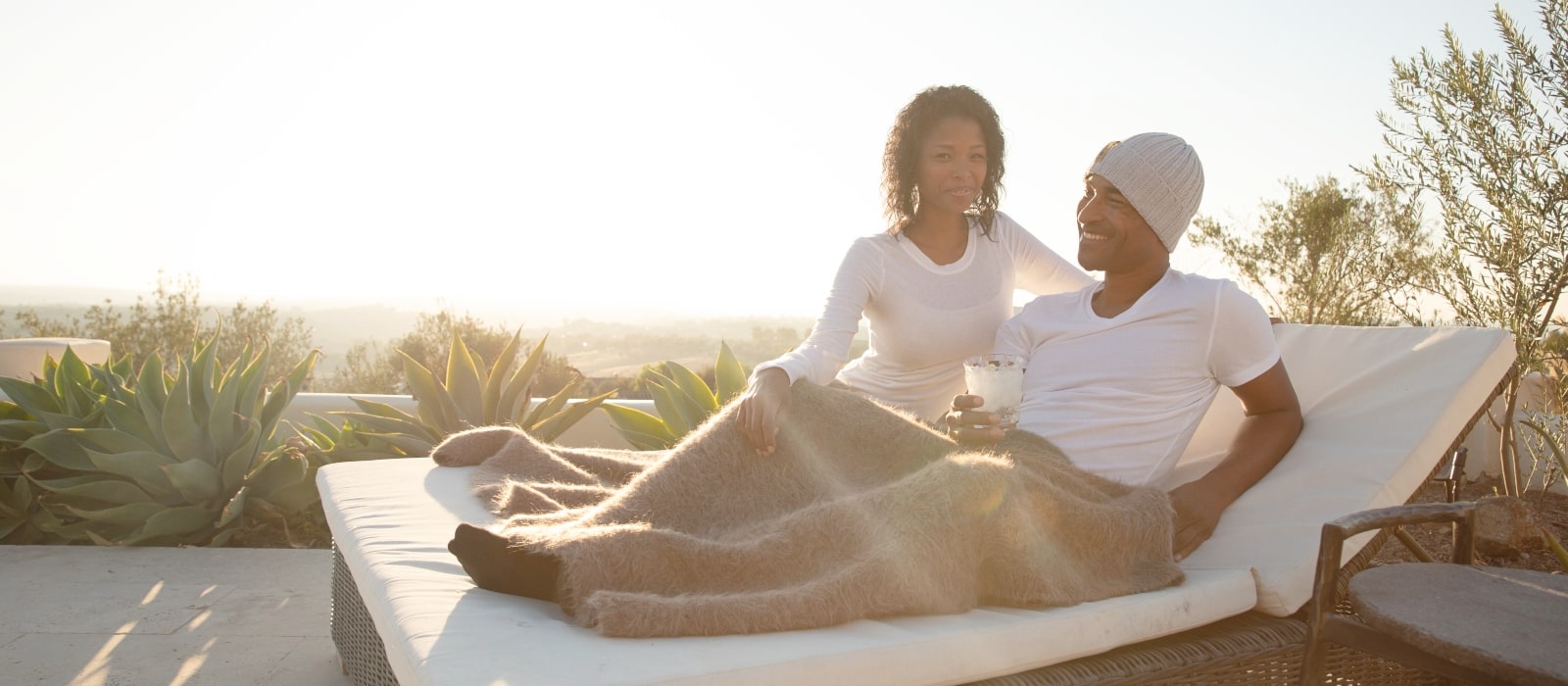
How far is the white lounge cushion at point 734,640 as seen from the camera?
1233 millimetres

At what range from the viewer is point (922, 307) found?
269 cm

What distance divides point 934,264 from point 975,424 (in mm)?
848

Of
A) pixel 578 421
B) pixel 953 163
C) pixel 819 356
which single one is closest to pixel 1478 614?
pixel 819 356

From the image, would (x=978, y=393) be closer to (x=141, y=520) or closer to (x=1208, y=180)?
(x=1208, y=180)

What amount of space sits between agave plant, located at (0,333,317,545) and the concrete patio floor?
143 millimetres

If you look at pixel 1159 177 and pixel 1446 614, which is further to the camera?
pixel 1159 177

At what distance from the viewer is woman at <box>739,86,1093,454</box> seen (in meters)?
2.68

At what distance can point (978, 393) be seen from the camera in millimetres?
2008

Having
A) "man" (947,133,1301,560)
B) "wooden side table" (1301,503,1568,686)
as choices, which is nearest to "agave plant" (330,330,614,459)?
→ "man" (947,133,1301,560)

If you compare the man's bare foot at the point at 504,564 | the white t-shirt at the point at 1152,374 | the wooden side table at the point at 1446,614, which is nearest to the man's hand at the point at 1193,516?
the white t-shirt at the point at 1152,374

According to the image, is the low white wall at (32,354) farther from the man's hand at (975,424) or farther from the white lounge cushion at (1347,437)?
the white lounge cushion at (1347,437)

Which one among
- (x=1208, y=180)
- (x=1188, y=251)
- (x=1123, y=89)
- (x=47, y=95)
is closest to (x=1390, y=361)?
(x=1208, y=180)

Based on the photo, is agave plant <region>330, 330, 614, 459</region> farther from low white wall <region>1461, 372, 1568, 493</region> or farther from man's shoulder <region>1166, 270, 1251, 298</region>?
low white wall <region>1461, 372, 1568, 493</region>

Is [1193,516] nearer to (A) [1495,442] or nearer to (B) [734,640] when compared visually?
(B) [734,640]
